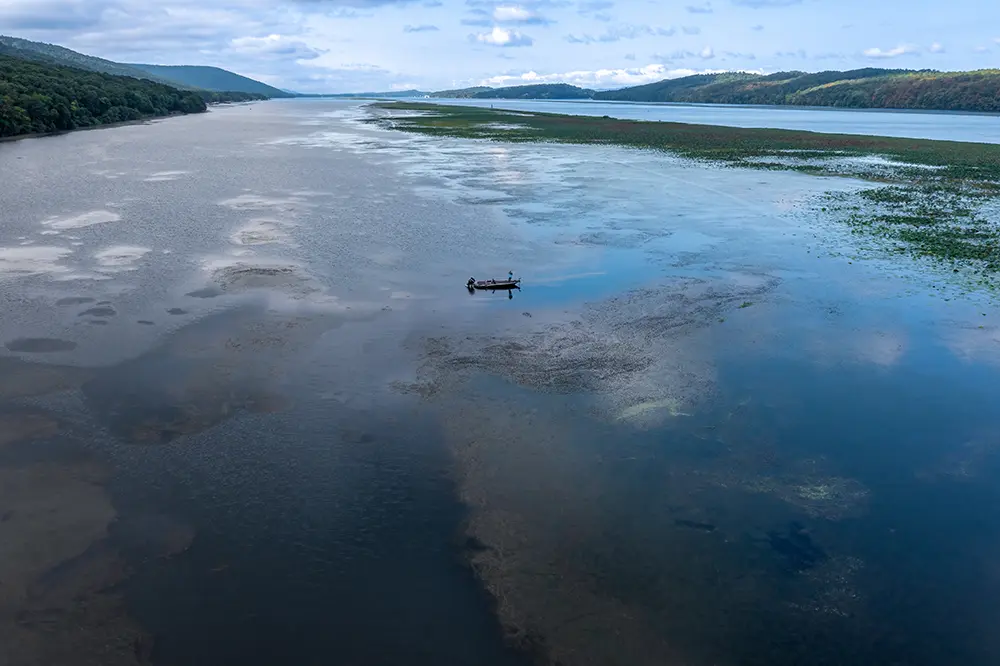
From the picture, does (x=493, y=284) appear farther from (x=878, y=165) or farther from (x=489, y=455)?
(x=878, y=165)

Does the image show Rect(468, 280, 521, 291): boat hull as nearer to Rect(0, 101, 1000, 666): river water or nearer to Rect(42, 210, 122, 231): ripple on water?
Rect(0, 101, 1000, 666): river water

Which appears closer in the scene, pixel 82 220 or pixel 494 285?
pixel 494 285

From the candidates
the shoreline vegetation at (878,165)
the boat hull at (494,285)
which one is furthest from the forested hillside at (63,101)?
the boat hull at (494,285)

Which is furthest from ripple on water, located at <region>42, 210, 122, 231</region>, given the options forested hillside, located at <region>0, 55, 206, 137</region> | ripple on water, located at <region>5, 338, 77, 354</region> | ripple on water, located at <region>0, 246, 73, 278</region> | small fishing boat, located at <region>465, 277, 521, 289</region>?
forested hillside, located at <region>0, 55, 206, 137</region>

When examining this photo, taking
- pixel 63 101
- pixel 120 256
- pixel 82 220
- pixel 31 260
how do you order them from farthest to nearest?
pixel 63 101
pixel 82 220
pixel 120 256
pixel 31 260

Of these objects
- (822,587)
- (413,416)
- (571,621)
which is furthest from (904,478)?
(413,416)

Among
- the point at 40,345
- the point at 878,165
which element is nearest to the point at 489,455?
the point at 40,345
